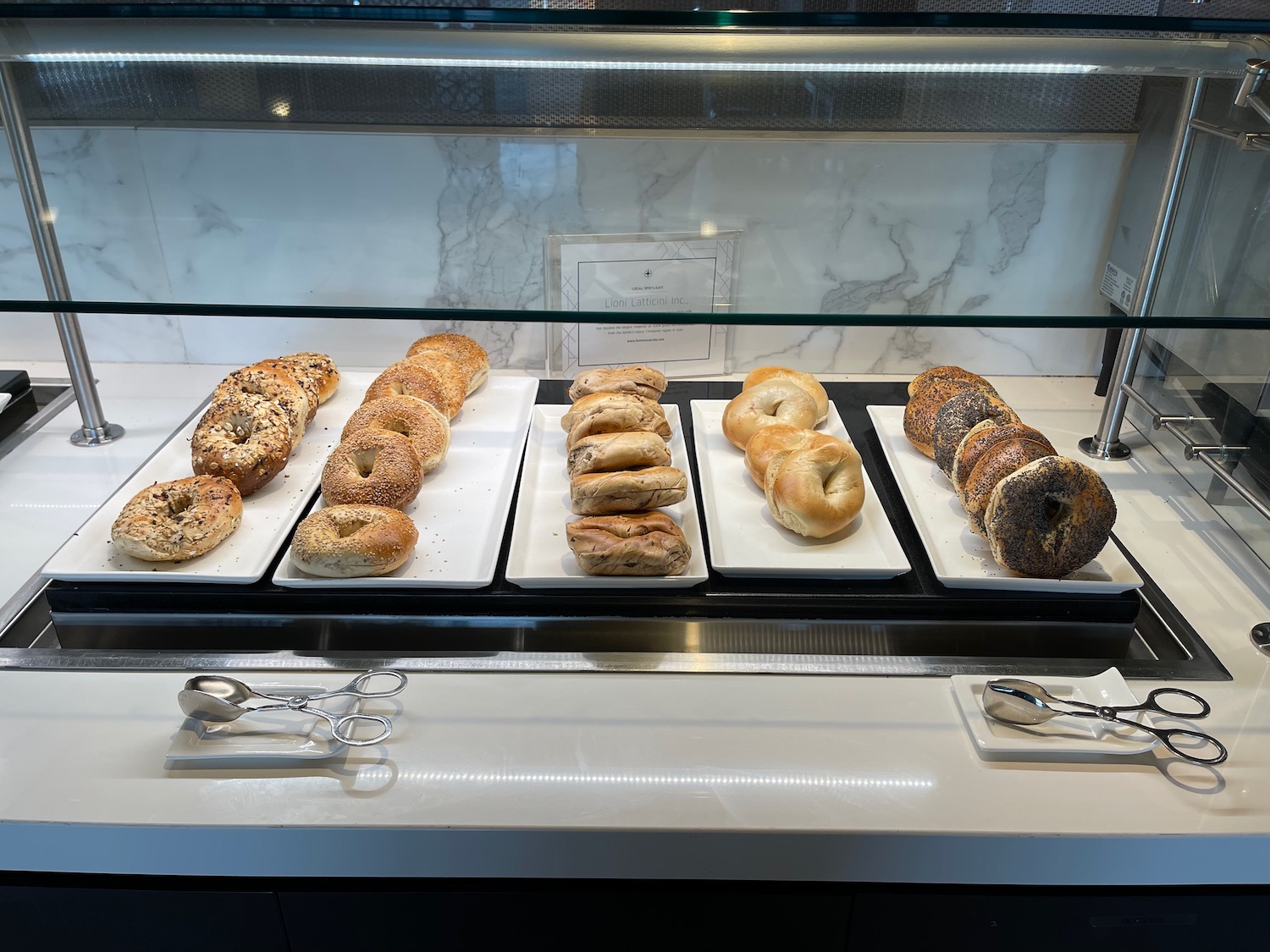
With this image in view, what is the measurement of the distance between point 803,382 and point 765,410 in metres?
0.07

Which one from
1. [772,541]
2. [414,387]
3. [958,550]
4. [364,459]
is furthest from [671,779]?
[414,387]

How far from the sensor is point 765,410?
118 cm

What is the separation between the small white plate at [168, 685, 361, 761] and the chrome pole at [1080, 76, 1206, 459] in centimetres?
74

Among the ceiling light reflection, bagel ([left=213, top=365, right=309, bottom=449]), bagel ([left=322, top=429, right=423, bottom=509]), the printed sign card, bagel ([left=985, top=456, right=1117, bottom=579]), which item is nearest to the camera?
the printed sign card

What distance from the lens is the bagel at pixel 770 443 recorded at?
108cm

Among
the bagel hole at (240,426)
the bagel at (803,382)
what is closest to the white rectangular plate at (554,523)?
the bagel at (803,382)

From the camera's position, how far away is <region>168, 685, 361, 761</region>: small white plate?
0.81 metres

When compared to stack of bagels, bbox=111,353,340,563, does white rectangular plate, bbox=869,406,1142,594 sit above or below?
below

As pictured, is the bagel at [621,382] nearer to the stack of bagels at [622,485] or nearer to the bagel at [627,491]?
the stack of bagels at [622,485]

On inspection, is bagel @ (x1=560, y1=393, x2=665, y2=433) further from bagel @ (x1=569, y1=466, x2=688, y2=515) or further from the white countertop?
the white countertop

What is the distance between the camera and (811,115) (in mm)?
855

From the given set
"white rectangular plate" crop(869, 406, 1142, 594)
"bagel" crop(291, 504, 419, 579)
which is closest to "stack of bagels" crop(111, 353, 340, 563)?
"bagel" crop(291, 504, 419, 579)

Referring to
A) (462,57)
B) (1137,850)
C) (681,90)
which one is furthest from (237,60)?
(1137,850)

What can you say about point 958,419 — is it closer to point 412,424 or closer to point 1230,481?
point 1230,481
